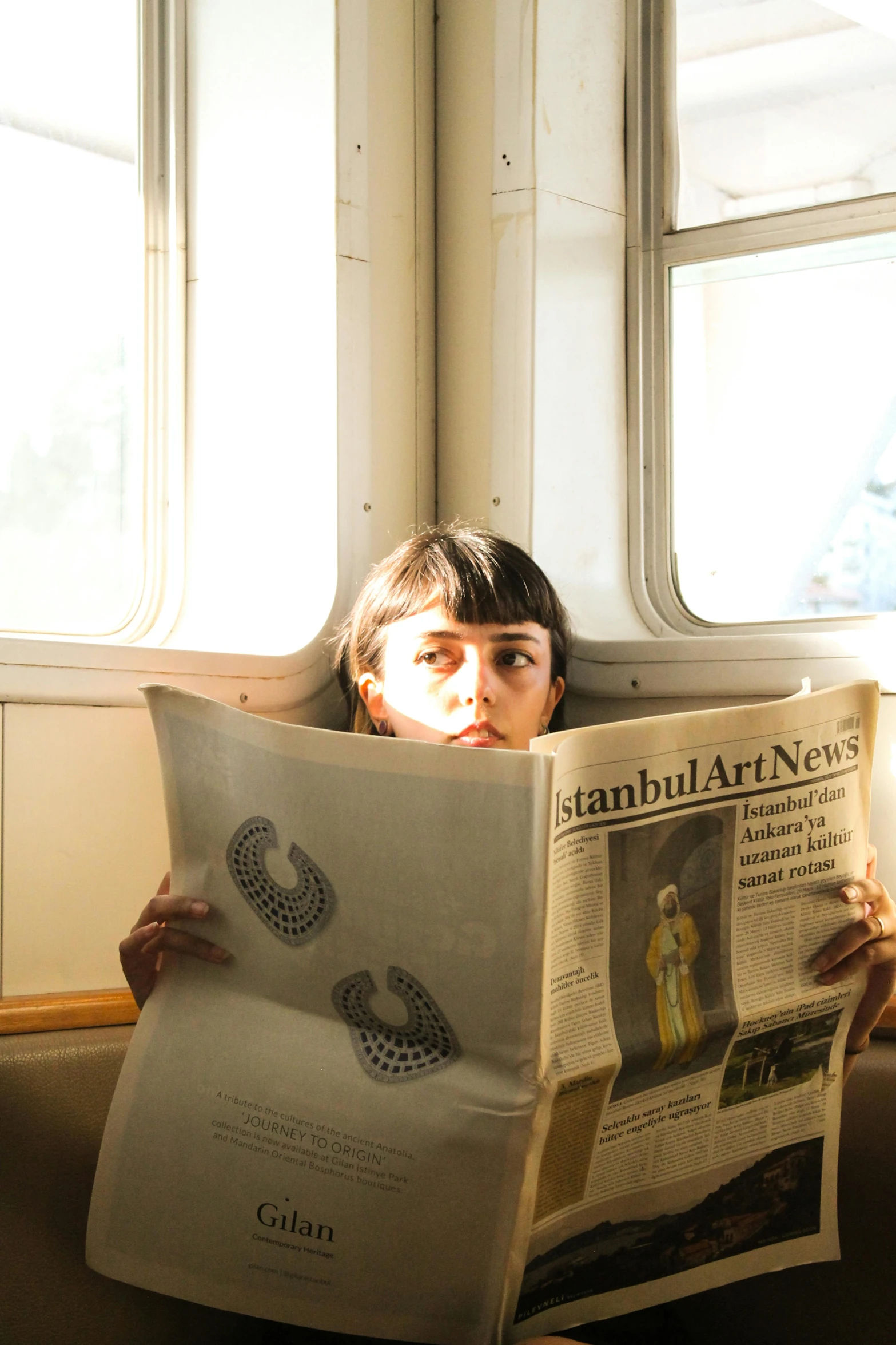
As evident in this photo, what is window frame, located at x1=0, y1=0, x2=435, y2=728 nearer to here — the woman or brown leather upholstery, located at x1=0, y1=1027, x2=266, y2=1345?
the woman

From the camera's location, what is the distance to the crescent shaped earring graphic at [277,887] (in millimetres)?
709

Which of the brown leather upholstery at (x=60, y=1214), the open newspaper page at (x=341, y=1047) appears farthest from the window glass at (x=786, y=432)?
the brown leather upholstery at (x=60, y=1214)

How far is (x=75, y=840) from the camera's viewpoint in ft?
3.54

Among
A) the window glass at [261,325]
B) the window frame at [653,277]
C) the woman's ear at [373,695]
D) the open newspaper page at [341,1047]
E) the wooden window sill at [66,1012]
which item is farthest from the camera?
the window frame at [653,277]

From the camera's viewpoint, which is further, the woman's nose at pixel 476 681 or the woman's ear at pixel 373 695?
the woman's ear at pixel 373 695

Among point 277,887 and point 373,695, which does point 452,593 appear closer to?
point 373,695

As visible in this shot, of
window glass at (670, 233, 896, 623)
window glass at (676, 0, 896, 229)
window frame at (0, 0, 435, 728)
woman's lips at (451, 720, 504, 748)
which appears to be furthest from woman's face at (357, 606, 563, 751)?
window glass at (676, 0, 896, 229)

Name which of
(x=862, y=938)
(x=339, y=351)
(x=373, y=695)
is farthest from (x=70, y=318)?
(x=862, y=938)

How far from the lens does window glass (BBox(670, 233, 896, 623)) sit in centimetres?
137

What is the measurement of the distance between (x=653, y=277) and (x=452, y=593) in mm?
682

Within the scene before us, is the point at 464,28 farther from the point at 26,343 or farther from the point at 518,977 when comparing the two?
the point at 518,977

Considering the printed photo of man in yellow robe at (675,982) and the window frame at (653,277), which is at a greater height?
the window frame at (653,277)

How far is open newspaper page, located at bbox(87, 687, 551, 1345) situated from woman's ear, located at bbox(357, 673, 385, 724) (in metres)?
0.45

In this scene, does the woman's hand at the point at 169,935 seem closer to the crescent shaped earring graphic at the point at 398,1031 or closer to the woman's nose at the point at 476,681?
the crescent shaped earring graphic at the point at 398,1031
